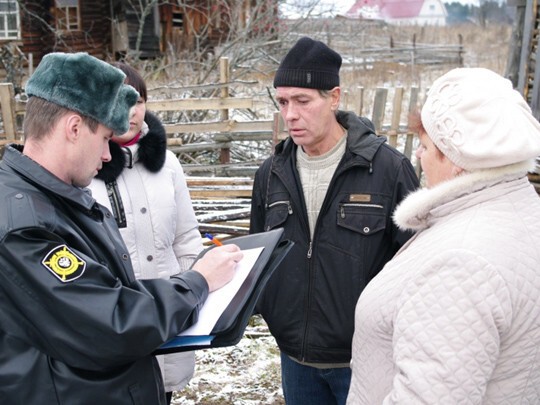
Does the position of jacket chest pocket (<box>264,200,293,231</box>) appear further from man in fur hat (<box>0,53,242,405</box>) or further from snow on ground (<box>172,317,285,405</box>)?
snow on ground (<box>172,317,285,405</box>)

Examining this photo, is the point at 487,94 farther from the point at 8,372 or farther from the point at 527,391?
the point at 8,372

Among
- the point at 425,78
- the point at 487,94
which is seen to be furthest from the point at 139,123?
the point at 425,78

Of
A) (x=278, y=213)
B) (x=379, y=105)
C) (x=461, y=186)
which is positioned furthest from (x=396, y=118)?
(x=461, y=186)

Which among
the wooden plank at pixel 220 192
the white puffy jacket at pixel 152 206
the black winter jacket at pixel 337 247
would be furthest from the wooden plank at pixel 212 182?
the black winter jacket at pixel 337 247

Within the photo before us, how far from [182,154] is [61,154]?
8590 millimetres

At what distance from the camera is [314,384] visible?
2695 mm

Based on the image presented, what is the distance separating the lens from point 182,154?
10211 mm

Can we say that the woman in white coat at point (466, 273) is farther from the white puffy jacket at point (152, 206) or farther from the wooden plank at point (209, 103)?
the wooden plank at point (209, 103)

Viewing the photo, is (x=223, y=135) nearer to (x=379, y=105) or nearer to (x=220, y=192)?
(x=379, y=105)

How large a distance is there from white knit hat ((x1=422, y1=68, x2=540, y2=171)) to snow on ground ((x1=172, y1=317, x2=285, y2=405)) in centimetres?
307

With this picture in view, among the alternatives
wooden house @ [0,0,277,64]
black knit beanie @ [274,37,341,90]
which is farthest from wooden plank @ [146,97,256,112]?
wooden house @ [0,0,277,64]

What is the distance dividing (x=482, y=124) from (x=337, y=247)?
1.10 metres

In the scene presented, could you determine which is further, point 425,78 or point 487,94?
point 425,78

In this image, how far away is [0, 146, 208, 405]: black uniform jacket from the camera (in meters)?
1.53
